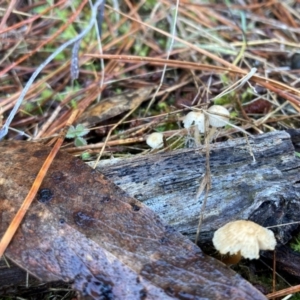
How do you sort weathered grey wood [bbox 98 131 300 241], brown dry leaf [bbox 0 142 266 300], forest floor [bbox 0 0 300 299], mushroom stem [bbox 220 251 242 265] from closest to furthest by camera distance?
brown dry leaf [bbox 0 142 266 300] < mushroom stem [bbox 220 251 242 265] < weathered grey wood [bbox 98 131 300 241] < forest floor [bbox 0 0 300 299]

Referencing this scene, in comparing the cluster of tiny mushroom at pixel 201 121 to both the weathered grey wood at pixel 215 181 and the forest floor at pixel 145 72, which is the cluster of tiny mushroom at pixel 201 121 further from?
the weathered grey wood at pixel 215 181

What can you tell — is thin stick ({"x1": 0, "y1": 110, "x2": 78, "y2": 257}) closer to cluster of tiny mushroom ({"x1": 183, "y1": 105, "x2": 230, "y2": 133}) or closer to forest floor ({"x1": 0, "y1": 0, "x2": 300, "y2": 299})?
forest floor ({"x1": 0, "y1": 0, "x2": 300, "y2": 299})

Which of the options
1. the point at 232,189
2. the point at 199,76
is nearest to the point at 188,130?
the point at 232,189

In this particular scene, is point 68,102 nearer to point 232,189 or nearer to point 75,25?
point 75,25

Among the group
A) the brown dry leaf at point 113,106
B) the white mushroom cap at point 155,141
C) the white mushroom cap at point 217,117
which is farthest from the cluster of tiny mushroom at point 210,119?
the brown dry leaf at point 113,106

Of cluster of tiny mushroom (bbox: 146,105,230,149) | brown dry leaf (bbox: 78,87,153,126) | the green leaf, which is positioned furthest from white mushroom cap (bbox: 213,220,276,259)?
brown dry leaf (bbox: 78,87,153,126)
